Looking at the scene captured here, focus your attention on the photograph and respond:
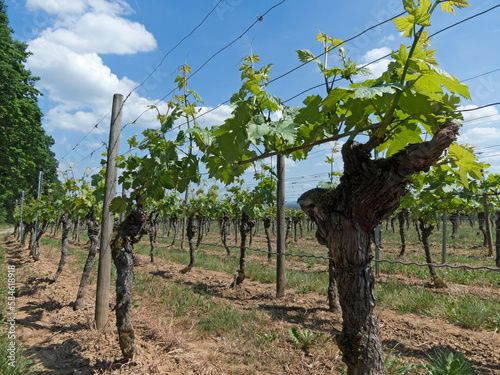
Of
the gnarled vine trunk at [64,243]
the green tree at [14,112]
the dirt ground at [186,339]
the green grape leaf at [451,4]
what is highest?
the green tree at [14,112]

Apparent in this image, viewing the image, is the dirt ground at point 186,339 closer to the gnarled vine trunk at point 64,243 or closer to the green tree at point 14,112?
the gnarled vine trunk at point 64,243

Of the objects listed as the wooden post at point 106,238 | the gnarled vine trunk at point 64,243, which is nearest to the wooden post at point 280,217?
the wooden post at point 106,238

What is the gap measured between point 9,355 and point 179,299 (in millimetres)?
3357

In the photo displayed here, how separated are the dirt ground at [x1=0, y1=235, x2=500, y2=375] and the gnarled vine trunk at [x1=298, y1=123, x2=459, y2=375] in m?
2.13

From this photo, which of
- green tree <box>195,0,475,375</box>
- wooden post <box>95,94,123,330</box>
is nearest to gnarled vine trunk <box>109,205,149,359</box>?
wooden post <box>95,94,123,330</box>

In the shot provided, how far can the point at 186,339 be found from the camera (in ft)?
15.3

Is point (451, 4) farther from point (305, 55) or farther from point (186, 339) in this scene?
point (186, 339)

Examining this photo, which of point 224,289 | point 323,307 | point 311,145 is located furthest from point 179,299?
point 311,145

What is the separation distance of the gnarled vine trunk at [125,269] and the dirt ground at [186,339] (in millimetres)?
320

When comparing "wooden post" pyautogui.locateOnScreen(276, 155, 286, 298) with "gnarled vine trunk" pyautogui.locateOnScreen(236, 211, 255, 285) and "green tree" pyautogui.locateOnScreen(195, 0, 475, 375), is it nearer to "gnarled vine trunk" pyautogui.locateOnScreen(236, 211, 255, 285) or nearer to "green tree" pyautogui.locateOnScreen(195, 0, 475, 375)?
"gnarled vine trunk" pyautogui.locateOnScreen(236, 211, 255, 285)

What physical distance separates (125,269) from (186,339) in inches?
64.6

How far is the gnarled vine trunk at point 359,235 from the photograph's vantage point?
74.2 inches

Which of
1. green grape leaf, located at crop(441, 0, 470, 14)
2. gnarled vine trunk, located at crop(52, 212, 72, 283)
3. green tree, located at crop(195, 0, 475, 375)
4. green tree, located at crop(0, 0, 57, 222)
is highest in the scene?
green tree, located at crop(0, 0, 57, 222)

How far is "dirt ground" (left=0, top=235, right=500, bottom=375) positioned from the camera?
151 inches
